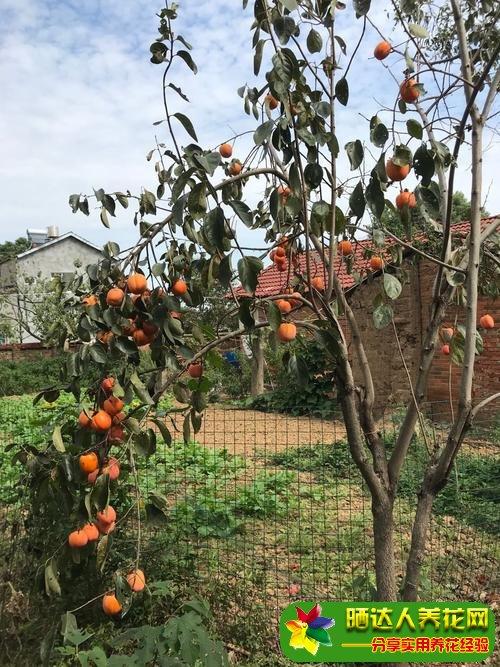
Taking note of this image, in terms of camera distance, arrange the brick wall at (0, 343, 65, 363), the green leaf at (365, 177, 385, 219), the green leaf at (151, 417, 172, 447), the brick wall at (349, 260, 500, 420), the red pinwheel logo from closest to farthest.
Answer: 1. the green leaf at (365, 177, 385, 219)
2. the green leaf at (151, 417, 172, 447)
3. the red pinwheel logo
4. the brick wall at (349, 260, 500, 420)
5. the brick wall at (0, 343, 65, 363)

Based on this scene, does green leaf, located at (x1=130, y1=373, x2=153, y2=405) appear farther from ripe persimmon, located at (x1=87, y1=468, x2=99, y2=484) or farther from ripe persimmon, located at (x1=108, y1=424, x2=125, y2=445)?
ripe persimmon, located at (x1=87, y1=468, x2=99, y2=484)

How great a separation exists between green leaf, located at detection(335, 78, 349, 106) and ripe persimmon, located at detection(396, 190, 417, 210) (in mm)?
353

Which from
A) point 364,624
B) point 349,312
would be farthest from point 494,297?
point 364,624

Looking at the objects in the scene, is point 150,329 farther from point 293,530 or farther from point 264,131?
point 293,530

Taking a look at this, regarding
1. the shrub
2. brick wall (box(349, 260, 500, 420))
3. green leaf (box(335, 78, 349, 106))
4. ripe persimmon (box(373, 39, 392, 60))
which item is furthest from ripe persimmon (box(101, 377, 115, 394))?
the shrub

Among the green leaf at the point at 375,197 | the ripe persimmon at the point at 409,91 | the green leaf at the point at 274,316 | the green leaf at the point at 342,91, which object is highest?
the green leaf at the point at 342,91

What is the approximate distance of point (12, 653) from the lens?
214 cm

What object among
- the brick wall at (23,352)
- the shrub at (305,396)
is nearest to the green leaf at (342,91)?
the shrub at (305,396)

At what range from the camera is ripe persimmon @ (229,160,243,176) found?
2156 millimetres

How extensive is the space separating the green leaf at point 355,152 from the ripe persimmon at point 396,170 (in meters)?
0.08

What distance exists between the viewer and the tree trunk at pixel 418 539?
2.02m

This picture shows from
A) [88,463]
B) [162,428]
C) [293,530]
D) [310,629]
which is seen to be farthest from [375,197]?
[293,530]

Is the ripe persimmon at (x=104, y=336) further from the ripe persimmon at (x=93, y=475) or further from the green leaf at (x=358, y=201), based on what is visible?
the green leaf at (x=358, y=201)

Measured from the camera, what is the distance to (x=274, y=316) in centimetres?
160
